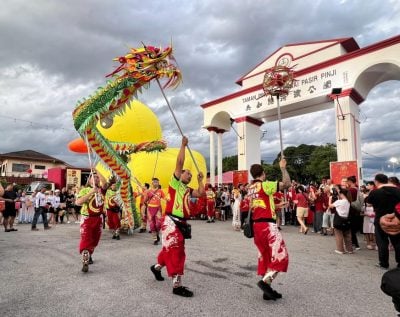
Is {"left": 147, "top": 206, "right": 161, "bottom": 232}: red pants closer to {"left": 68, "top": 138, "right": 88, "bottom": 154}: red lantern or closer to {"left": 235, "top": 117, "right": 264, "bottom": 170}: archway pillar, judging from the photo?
{"left": 68, "top": 138, "right": 88, "bottom": 154}: red lantern

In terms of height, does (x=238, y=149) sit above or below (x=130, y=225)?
above

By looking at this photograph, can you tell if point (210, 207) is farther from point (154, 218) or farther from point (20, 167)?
point (20, 167)

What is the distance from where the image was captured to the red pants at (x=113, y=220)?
333 inches

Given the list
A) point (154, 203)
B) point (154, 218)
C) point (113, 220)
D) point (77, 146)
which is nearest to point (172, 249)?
point (154, 218)

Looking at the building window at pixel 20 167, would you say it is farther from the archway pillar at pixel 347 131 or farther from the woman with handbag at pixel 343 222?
the woman with handbag at pixel 343 222

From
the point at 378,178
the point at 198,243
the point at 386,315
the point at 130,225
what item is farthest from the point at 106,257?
the point at 378,178

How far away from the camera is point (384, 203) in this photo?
16.3 ft

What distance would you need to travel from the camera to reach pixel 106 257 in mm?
5934

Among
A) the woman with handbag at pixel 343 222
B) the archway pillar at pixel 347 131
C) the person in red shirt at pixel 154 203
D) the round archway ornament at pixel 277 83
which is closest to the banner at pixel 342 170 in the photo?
the archway pillar at pixel 347 131

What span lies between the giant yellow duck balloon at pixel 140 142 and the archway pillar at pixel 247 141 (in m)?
3.31

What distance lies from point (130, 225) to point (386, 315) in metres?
7.19

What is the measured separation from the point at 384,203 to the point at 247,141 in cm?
1262

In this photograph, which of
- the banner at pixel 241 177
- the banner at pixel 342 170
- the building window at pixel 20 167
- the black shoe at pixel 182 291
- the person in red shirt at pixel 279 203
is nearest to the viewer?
the black shoe at pixel 182 291

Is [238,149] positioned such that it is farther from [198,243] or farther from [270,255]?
[270,255]
